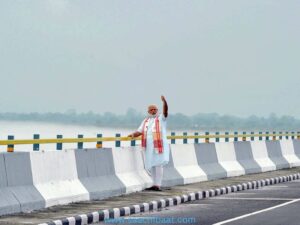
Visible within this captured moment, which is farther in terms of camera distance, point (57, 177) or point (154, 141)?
point (154, 141)

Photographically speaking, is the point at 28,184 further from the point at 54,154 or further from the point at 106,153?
the point at 106,153

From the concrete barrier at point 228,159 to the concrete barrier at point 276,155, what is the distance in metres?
4.24

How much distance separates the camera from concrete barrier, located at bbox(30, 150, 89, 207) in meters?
18.7

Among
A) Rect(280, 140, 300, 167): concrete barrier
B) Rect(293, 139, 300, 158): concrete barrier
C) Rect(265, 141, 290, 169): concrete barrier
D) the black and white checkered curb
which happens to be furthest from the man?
Rect(293, 139, 300, 158): concrete barrier

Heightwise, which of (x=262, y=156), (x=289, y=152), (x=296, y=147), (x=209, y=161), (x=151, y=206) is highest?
(x=296, y=147)

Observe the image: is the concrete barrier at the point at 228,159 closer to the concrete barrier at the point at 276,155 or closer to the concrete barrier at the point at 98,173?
the concrete barrier at the point at 276,155

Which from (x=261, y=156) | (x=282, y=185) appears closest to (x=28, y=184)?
(x=282, y=185)

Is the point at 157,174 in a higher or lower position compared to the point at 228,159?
lower

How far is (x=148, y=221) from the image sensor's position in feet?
57.2

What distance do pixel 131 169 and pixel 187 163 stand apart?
420 cm

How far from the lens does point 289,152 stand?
38906mm

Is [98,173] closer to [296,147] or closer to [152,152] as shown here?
[152,152]

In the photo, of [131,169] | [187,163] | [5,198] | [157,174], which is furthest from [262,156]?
[5,198]

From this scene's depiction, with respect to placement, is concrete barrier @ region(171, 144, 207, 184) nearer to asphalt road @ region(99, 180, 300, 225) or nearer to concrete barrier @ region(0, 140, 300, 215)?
concrete barrier @ region(0, 140, 300, 215)
